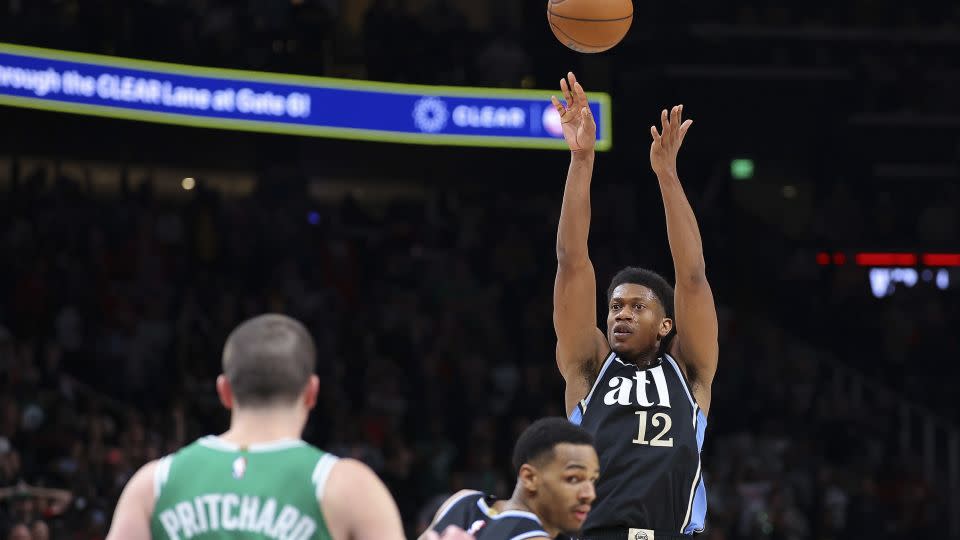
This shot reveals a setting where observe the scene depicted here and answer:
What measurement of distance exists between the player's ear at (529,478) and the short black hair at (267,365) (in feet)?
2.99

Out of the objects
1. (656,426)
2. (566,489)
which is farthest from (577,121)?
(566,489)

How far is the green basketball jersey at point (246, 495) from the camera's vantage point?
3264 millimetres

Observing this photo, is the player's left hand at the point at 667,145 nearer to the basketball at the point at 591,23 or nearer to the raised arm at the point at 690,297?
the raised arm at the point at 690,297

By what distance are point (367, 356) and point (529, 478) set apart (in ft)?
31.0

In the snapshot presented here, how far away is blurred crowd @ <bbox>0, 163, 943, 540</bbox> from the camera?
11867 millimetres

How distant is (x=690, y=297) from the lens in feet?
17.6

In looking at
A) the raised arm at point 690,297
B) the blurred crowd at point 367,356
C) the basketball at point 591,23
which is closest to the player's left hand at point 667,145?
the raised arm at point 690,297

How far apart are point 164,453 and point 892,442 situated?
759cm

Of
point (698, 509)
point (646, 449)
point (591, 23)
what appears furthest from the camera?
point (591, 23)

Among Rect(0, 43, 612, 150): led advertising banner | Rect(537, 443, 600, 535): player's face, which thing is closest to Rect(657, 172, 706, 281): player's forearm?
Rect(537, 443, 600, 535): player's face

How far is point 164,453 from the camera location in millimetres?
11305

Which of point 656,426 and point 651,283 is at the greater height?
point 651,283

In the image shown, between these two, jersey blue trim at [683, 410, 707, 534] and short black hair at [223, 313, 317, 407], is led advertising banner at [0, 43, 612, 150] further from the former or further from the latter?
short black hair at [223, 313, 317, 407]

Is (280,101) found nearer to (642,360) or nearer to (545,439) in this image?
(642,360)
